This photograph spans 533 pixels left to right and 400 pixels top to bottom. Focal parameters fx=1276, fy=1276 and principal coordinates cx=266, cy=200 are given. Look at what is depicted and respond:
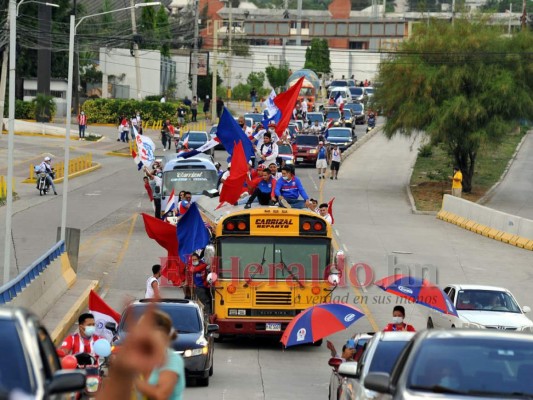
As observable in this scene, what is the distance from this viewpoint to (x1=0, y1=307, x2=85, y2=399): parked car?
895cm

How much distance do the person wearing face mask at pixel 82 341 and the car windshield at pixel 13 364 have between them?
5582 millimetres

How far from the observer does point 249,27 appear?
6905 inches

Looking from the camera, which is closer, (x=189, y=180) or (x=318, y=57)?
(x=189, y=180)

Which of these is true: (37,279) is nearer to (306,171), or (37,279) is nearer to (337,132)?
(306,171)

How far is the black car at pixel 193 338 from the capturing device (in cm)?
2009

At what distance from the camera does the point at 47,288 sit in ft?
88.4

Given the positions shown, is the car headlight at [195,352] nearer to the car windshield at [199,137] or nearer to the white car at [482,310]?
the white car at [482,310]

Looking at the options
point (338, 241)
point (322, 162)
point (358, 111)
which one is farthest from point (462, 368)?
point (358, 111)

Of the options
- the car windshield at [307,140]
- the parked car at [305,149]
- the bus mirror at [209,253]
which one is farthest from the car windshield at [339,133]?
Answer: the bus mirror at [209,253]

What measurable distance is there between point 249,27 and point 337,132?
10226 centimetres

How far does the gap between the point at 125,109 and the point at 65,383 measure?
7913cm

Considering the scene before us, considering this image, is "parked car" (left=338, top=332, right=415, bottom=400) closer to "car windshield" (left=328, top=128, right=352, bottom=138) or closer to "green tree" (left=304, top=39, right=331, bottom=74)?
"car windshield" (left=328, top=128, right=352, bottom=138)

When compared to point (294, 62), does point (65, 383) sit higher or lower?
lower

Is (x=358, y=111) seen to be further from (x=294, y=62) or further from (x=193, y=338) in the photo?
(x=193, y=338)
